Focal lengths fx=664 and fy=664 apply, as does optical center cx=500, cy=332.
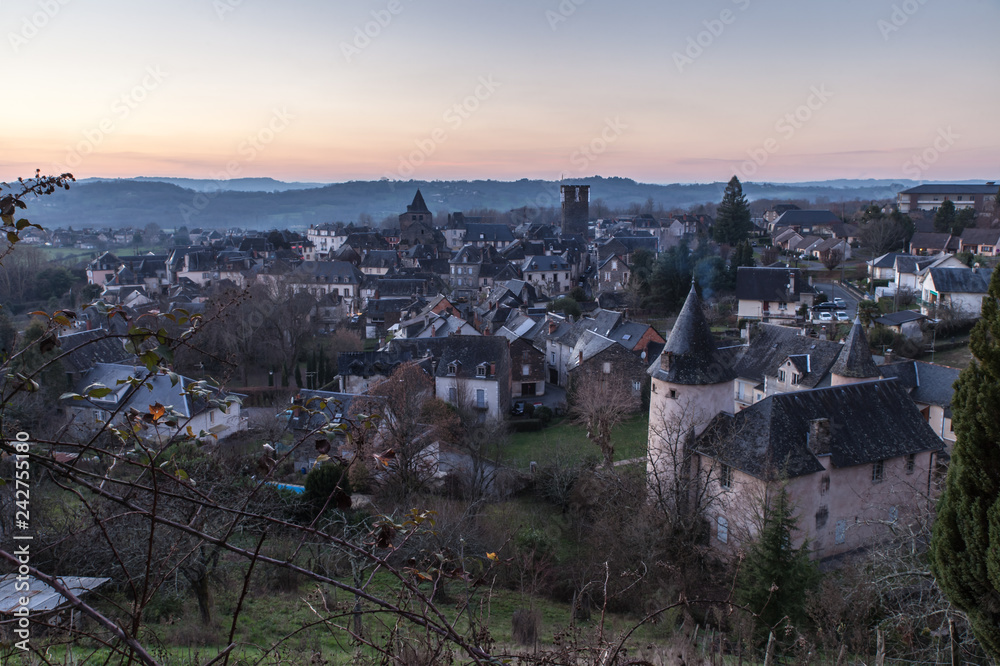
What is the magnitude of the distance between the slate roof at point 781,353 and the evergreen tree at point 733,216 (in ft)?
101

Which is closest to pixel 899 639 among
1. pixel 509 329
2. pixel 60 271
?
pixel 509 329

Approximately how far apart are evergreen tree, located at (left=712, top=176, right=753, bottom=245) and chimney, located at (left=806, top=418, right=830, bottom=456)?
4357cm

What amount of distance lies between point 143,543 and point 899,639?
13870 millimetres

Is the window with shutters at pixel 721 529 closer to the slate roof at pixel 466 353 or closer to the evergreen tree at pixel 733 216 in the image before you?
the slate roof at pixel 466 353

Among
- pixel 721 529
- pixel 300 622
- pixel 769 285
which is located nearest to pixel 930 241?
pixel 769 285

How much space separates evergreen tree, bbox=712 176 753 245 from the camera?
58750mm

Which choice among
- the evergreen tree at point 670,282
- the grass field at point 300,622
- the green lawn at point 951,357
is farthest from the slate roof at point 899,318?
the grass field at point 300,622

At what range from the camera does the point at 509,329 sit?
4191 cm

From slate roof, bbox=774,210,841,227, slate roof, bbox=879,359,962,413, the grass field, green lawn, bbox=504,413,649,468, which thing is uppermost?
slate roof, bbox=774,210,841,227

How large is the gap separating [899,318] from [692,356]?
80.6ft

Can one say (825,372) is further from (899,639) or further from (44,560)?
(44,560)

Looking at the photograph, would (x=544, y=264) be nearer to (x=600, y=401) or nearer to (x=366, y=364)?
(x=366, y=364)

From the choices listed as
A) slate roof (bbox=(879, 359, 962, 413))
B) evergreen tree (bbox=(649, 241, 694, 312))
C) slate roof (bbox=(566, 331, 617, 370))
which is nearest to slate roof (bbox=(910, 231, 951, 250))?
evergreen tree (bbox=(649, 241, 694, 312))

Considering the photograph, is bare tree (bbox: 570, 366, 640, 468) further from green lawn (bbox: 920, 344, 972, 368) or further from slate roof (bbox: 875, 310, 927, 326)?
slate roof (bbox: 875, 310, 927, 326)
